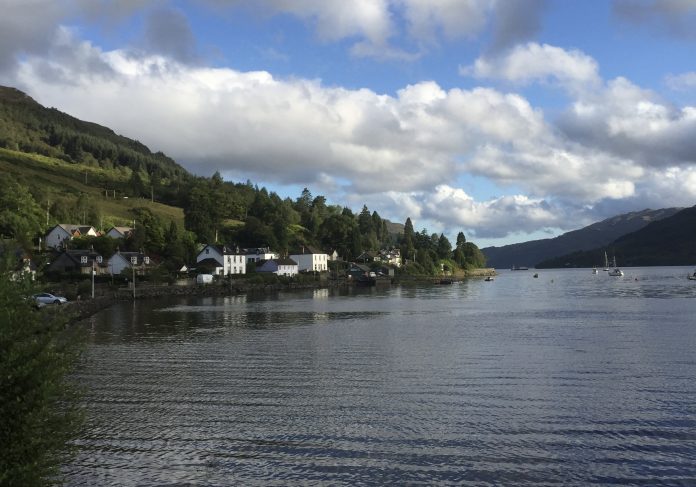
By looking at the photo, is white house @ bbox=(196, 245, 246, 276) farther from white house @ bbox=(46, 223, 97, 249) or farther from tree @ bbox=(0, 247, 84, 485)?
tree @ bbox=(0, 247, 84, 485)

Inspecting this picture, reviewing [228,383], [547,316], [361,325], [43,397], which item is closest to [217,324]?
[361,325]

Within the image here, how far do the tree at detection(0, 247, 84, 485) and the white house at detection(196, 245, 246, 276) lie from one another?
415ft

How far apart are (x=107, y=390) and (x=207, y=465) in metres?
12.1

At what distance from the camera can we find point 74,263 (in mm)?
110375

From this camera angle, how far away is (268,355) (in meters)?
36.7

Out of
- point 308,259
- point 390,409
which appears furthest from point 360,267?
point 390,409

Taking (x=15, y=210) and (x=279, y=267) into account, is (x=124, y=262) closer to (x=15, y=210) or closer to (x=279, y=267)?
(x=15, y=210)

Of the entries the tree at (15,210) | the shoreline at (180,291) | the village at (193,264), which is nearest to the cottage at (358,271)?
the village at (193,264)

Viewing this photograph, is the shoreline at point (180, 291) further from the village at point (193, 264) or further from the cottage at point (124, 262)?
the cottage at point (124, 262)

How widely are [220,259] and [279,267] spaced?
63.9 feet

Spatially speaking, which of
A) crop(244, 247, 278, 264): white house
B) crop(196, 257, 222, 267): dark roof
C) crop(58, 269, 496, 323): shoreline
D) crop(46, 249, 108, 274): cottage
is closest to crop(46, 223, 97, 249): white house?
crop(46, 249, 108, 274): cottage

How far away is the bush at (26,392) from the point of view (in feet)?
34.8

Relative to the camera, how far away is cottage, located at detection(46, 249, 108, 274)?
109188 millimetres

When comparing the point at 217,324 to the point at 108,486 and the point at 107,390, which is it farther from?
the point at 108,486
